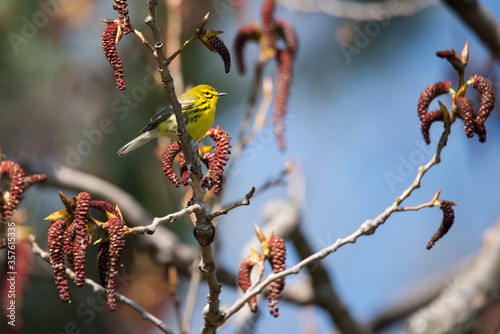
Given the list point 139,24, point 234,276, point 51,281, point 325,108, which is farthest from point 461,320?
point 325,108

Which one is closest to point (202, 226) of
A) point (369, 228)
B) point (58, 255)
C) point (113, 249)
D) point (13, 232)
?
point (113, 249)

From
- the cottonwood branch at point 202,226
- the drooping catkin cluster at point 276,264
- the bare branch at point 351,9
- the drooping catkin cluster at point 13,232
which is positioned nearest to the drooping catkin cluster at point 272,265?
the drooping catkin cluster at point 276,264

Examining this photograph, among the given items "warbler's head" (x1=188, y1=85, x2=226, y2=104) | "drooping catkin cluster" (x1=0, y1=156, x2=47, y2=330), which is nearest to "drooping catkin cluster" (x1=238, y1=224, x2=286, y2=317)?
"drooping catkin cluster" (x1=0, y1=156, x2=47, y2=330)

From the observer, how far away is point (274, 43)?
2561 mm

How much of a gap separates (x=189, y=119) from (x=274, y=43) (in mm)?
549

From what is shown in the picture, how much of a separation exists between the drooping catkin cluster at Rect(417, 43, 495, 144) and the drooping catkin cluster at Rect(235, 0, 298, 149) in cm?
92

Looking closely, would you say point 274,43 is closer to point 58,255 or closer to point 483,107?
point 483,107

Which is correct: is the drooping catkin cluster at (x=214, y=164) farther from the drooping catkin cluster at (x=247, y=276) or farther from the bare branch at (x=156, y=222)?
the drooping catkin cluster at (x=247, y=276)

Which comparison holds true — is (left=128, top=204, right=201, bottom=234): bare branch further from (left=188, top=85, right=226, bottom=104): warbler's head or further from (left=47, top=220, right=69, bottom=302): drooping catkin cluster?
(left=188, top=85, right=226, bottom=104): warbler's head

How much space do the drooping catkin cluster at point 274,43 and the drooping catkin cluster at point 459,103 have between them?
0.92 metres

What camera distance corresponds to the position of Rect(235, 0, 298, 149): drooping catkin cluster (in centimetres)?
235

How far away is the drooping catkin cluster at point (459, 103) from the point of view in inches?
55.0

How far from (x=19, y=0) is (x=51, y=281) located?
6.16ft

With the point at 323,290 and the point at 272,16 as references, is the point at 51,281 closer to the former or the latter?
the point at 323,290
